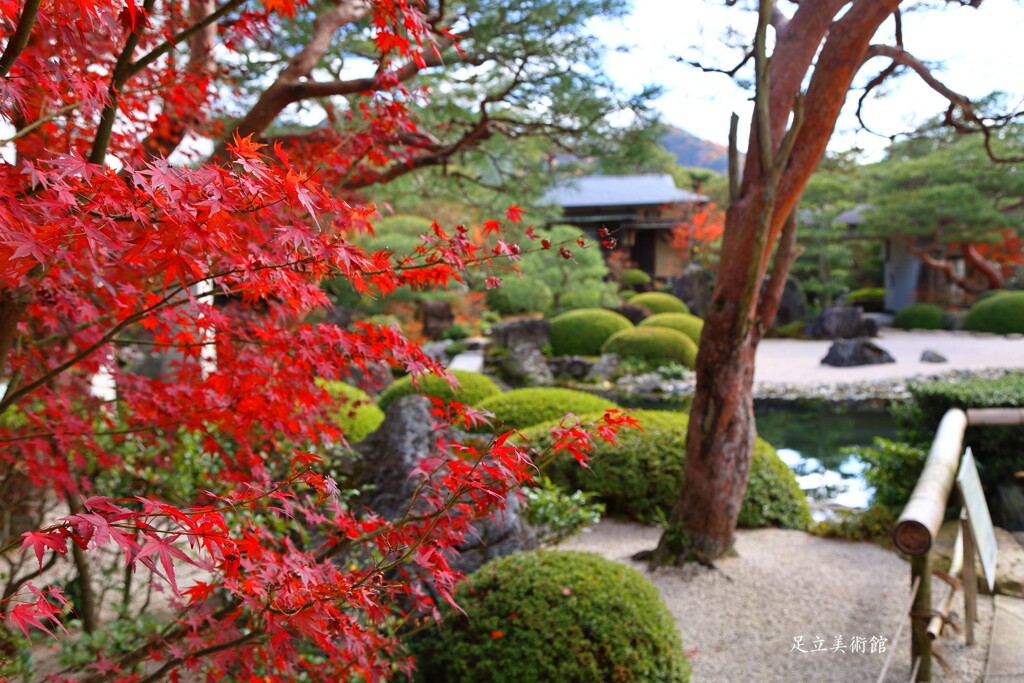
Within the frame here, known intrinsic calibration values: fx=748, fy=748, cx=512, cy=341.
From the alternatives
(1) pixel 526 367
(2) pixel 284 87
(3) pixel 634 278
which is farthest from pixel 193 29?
(3) pixel 634 278

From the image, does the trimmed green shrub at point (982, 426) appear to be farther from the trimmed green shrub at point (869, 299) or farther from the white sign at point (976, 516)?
the trimmed green shrub at point (869, 299)

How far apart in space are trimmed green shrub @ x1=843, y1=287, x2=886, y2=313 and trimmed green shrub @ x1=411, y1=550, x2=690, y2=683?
79.1 feet

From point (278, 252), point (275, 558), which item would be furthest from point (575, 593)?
point (278, 252)

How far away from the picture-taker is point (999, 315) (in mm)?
18391

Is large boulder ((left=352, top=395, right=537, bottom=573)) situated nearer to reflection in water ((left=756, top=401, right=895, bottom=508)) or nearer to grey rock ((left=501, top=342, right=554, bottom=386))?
reflection in water ((left=756, top=401, right=895, bottom=508))

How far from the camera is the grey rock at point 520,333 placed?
14.1 metres

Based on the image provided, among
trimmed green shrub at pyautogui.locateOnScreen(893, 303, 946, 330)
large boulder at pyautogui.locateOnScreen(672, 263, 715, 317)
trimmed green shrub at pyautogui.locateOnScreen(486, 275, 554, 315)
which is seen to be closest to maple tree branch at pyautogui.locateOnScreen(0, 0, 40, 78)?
trimmed green shrub at pyautogui.locateOnScreen(486, 275, 554, 315)

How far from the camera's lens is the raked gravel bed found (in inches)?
128

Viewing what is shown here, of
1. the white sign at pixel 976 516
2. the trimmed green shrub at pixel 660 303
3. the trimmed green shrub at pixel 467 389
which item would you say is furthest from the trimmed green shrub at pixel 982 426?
the trimmed green shrub at pixel 660 303

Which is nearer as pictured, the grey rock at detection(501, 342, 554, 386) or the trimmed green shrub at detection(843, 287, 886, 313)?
the grey rock at detection(501, 342, 554, 386)

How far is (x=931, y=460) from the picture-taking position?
3146 millimetres

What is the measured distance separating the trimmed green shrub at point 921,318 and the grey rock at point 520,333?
38.2 ft

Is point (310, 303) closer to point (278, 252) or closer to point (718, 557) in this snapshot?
point (278, 252)

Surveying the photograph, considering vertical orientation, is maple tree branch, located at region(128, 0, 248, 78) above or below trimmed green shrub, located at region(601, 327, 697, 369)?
above
